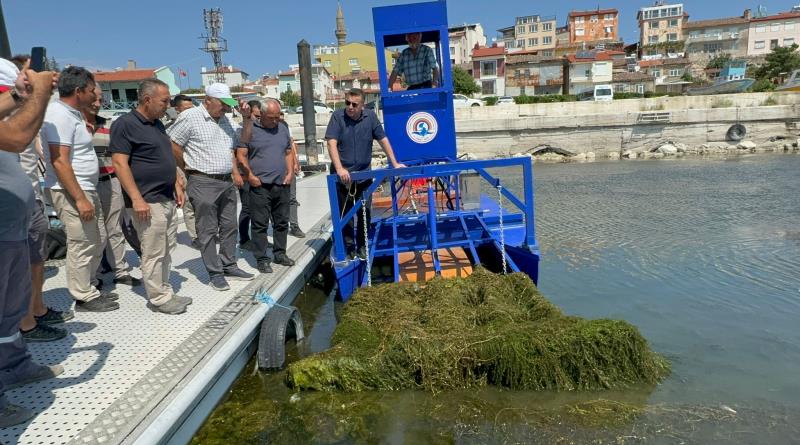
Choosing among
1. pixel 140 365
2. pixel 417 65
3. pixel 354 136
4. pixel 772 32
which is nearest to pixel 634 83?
pixel 772 32

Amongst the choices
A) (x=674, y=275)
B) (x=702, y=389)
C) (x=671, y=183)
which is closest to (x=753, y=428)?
(x=702, y=389)

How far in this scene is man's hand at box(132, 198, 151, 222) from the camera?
13.1 feet

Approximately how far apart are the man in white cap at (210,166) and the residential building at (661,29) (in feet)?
278

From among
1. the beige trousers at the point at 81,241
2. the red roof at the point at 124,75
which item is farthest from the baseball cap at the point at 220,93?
the red roof at the point at 124,75

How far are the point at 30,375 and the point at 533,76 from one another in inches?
2423

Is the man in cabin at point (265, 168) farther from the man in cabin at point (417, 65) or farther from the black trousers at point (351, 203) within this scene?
the man in cabin at point (417, 65)

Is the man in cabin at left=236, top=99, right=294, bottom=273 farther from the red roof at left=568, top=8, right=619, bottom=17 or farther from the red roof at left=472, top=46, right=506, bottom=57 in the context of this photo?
the red roof at left=568, top=8, right=619, bottom=17

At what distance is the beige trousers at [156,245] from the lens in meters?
4.23

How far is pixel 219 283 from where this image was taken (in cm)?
512

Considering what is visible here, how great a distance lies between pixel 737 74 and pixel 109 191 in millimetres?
59114

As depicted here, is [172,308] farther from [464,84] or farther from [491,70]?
[491,70]

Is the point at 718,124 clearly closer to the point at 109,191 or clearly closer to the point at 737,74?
the point at 109,191

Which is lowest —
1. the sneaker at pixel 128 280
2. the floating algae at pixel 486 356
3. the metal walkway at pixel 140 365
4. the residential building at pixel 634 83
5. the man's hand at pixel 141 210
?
the floating algae at pixel 486 356

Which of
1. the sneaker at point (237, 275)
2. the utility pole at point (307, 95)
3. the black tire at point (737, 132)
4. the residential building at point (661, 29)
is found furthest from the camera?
the residential building at point (661, 29)
